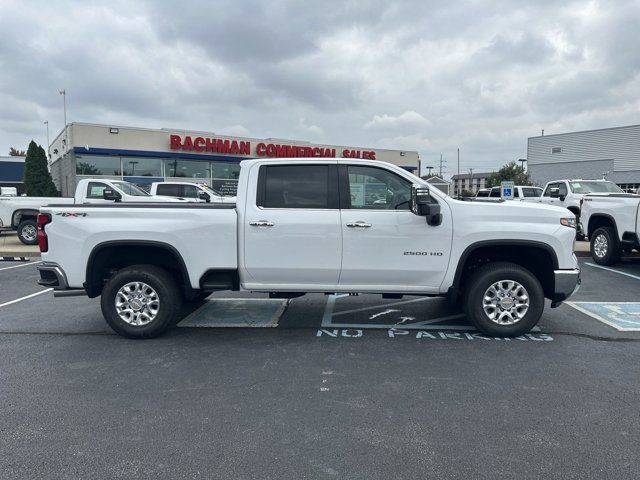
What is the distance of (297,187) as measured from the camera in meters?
5.27

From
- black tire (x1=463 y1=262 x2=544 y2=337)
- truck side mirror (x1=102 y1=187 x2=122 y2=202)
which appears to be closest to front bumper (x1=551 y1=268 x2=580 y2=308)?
black tire (x1=463 y1=262 x2=544 y2=337)

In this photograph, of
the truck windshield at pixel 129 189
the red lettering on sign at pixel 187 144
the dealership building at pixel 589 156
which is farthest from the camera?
the dealership building at pixel 589 156

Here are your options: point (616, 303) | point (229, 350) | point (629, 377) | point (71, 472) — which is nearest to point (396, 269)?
point (229, 350)

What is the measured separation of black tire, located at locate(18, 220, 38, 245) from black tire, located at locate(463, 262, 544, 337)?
1244cm

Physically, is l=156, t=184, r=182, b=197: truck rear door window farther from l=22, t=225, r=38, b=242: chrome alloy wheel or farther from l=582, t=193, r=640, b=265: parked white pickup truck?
l=582, t=193, r=640, b=265: parked white pickup truck

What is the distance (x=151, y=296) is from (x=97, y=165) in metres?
24.5

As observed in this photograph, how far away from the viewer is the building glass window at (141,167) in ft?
91.0

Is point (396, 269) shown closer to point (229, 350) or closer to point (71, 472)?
point (229, 350)

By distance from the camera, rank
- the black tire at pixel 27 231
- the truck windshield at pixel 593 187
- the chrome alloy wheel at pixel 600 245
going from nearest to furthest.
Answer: the chrome alloy wheel at pixel 600 245, the black tire at pixel 27 231, the truck windshield at pixel 593 187

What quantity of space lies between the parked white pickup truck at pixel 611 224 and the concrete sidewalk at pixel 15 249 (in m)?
12.9

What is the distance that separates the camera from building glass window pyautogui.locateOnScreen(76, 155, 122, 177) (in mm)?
26281

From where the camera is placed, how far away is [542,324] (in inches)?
229

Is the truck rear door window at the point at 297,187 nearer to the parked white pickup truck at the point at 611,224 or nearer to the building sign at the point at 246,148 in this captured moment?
the parked white pickup truck at the point at 611,224

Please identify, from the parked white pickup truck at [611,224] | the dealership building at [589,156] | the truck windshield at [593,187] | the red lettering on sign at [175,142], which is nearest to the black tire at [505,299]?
the parked white pickup truck at [611,224]
